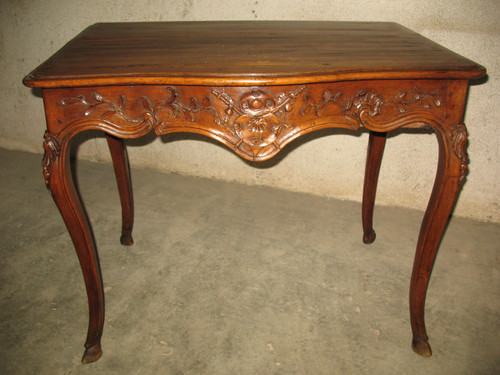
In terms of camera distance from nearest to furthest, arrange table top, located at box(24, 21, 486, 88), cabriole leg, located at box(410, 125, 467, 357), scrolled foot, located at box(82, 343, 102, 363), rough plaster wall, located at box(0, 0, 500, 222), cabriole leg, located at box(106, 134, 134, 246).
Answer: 1. table top, located at box(24, 21, 486, 88)
2. cabriole leg, located at box(410, 125, 467, 357)
3. scrolled foot, located at box(82, 343, 102, 363)
4. cabriole leg, located at box(106, 134, 134, 246)
5. rough plaster wall, located at box(0, 0, 500, 222)

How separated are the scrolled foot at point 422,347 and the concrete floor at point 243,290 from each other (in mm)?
30

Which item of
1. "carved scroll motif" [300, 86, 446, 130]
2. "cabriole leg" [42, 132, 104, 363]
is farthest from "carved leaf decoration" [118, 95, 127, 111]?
"carved scroll motif" [300, 86, 446, 130]

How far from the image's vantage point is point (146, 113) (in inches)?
37.9

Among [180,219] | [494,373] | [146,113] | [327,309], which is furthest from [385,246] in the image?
[146,113]

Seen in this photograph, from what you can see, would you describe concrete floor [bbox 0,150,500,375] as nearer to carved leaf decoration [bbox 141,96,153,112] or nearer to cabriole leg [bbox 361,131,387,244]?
cabriole leg [bbox 361,131,387,244]

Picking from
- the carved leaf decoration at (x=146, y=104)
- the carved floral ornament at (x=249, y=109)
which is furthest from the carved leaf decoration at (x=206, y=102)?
the carved leaf decoration at (x=146, y=104)

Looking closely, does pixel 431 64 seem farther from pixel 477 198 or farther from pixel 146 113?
pixel 477 198

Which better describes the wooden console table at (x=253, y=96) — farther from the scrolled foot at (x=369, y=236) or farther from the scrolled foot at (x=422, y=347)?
the scrolled foot at (x=369, y=236)

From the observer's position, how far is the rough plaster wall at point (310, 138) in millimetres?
1616

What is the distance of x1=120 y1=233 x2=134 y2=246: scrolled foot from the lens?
1669 millimetres

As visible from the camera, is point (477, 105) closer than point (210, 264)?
No

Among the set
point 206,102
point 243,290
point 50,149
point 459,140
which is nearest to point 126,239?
point 243,290

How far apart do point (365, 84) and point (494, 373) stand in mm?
888

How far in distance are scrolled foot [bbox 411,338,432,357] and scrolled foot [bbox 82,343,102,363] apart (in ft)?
3.06
